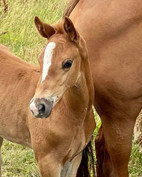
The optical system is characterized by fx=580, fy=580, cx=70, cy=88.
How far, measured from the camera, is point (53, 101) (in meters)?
2.86

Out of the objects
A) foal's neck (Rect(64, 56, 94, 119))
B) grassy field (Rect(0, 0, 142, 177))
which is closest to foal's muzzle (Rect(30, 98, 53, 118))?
foal's neck (Rect(64, 56, 94, 119))

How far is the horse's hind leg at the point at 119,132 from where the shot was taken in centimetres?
351

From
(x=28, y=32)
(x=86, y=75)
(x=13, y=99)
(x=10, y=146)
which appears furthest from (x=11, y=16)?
(x=86, y=75)

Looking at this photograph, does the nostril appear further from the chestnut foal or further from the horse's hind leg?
the horse's hind leg

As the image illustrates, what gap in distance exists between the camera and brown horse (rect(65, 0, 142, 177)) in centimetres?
340

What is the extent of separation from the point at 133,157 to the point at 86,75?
1.74 metres

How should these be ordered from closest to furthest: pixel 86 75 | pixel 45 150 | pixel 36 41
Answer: pixel 86 75, pixel 45 150, pixel 36 41

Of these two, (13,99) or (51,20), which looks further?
(51,20)

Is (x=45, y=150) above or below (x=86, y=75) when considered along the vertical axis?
below

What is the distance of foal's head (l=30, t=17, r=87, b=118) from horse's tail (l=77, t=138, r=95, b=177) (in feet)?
2.90

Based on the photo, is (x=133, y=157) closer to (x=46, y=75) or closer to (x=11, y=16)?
(x=46, y=75)

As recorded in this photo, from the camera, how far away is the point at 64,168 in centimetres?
366

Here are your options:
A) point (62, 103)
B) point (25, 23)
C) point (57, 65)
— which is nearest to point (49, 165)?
point (62, 103)

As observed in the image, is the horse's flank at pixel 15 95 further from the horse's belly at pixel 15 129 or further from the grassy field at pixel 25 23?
the grassy field at pixel 25 23
